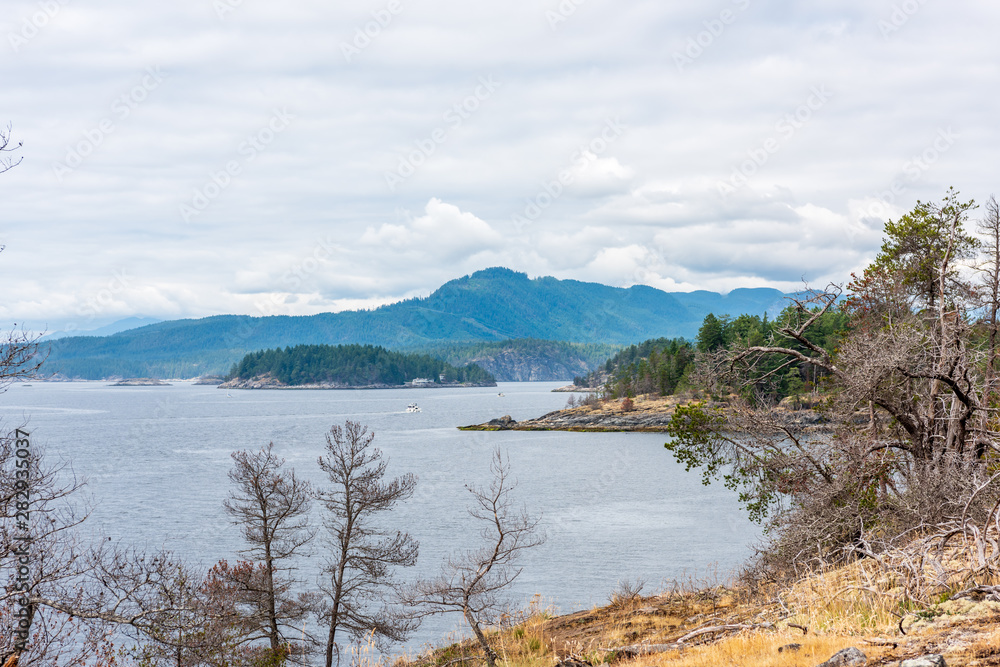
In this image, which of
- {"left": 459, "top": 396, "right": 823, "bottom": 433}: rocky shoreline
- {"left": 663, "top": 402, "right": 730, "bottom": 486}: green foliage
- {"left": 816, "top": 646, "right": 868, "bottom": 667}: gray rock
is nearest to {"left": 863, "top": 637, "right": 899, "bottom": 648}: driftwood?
{"left": 816, "top": 646, "right": 868, "bottom": 667}: gray rock

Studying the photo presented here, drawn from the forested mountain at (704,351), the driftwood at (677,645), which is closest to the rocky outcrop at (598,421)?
the forested mountain at (704,351)

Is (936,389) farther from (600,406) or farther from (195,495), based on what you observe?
(600,406)

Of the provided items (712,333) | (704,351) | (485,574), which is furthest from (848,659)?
(712,333)

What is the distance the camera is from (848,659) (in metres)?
6.97

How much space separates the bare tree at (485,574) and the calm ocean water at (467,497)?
3.68 ft

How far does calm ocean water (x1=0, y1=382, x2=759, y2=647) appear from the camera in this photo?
35125 millimetres

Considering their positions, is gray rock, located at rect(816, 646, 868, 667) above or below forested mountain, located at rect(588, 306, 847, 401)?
below

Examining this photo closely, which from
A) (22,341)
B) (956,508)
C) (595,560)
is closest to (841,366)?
(956,508)

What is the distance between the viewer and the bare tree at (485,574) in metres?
14.4

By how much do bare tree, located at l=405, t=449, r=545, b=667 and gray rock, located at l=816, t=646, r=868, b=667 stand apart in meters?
6.62

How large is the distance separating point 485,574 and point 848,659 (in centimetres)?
1475

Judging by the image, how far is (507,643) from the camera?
53.2 ft

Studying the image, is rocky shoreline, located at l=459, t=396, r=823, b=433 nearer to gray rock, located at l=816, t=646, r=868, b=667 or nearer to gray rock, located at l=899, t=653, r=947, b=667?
gray rock, located at l=816, t=646, r=868, b=667

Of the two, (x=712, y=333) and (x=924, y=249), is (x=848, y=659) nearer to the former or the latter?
(x=924, y=249)
